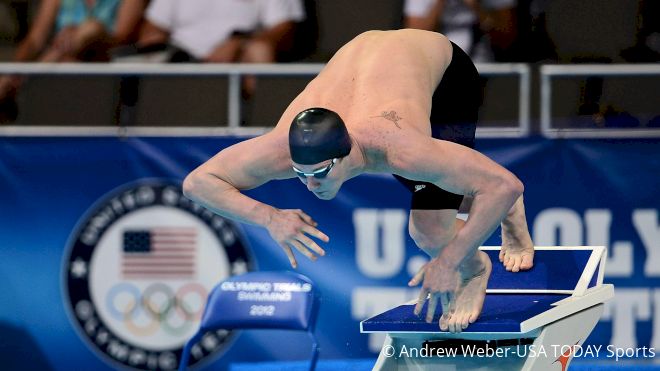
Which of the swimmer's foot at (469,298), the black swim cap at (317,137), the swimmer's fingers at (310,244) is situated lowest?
the swimmer's foot at (469,298)

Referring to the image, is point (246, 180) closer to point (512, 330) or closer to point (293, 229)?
point (293, 229)

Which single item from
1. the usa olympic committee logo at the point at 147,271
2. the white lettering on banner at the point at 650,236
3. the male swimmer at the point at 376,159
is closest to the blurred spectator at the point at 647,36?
the white lettering on banner at the point at 650,236

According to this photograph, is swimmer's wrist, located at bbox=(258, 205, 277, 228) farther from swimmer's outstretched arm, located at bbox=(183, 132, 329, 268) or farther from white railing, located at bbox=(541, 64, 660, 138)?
white railing, located at bbox=(541, 64, 660, 138)

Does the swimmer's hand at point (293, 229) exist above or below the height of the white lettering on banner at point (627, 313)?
above

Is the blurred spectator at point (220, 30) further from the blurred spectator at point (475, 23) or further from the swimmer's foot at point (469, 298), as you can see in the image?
the swimmer's foot at point (469, 298)

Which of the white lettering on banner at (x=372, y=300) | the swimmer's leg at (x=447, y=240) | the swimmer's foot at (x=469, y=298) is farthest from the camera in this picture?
the white lettering on banner at (x=372, y=300)

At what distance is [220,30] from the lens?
24.4ft

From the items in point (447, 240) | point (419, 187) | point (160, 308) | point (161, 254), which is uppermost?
point (419, 187)

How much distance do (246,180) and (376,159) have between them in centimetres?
56

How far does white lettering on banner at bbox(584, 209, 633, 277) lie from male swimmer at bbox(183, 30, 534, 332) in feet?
6.01

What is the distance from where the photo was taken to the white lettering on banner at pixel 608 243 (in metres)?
7.01

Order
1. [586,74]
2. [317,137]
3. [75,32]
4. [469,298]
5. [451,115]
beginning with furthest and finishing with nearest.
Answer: [75,32] → [586,74] → [451,115] → [469,298] → [317,137]

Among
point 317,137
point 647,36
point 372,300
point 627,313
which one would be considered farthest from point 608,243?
point 317,137

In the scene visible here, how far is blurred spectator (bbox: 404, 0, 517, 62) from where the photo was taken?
23.4 ft
